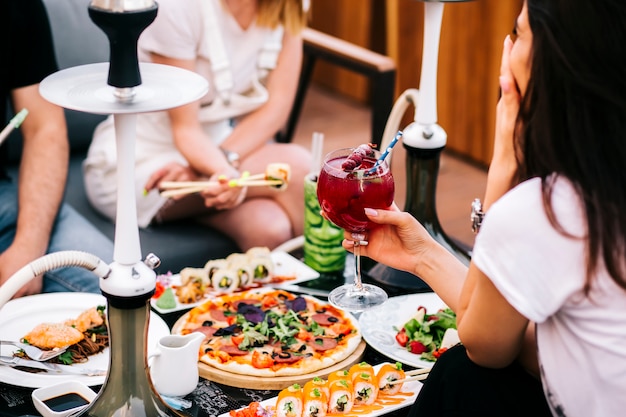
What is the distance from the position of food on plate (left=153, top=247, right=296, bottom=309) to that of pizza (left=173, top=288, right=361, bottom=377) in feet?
0.18

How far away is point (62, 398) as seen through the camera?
4.86 feet

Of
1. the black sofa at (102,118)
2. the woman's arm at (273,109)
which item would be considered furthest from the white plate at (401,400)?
the woman's arm at (273,109)

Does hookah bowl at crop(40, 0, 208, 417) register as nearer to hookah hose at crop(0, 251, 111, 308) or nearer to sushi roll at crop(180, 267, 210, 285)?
hookah hose at crop(0, 251, 111, 308)

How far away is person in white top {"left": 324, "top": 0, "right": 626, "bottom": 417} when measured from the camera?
3.72 ft

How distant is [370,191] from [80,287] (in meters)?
0.90

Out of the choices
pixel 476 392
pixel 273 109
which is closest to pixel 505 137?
pixel 476 392

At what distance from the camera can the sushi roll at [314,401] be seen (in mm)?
1465

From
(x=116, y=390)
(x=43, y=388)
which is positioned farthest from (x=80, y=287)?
(x=116, y=390)

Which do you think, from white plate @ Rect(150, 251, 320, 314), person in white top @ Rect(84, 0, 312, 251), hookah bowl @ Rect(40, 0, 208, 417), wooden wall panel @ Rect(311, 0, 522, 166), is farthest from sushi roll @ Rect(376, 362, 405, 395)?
wooden wall panel @ Rect(311, 0, 522, 166)

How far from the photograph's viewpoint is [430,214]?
2.04 m

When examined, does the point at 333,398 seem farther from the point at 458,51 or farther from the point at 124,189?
the point at 458,51

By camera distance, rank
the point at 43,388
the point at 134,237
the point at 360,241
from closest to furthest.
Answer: the point at 134,237 < the point at 43,388 < the point at 360,241

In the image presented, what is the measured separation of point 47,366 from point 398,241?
2.12 feet

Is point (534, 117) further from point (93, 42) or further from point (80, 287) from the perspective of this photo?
point (93, 42)
